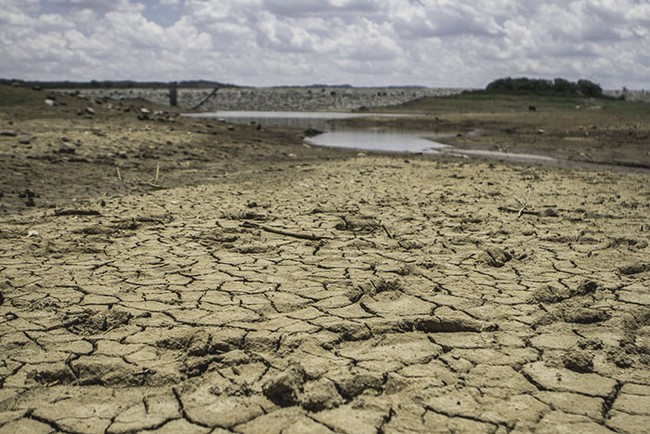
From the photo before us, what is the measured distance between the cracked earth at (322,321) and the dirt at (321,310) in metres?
0.01

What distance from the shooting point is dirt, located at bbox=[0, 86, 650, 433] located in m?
2.47

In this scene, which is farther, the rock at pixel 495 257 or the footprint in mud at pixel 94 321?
the rock at pixel 495 257

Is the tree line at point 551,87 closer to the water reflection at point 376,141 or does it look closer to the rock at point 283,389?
the water reflection at point 376,141

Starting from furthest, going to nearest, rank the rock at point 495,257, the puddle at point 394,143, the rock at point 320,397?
the puddle at point 394,143 < the rock at point 495,257 < the rock at point 320,397

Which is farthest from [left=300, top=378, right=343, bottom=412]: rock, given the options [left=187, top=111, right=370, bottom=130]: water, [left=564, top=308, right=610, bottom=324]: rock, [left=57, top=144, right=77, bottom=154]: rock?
[left=187, top=111, right=370, bottom=130]: water

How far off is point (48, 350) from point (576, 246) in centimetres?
418

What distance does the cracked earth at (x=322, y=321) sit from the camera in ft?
8.05

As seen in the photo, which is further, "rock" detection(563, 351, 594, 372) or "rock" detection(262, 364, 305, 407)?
"rock" detection(563, 351, 594, 372)

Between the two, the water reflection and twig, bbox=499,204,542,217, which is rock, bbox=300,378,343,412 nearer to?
twig, bbox=499,204,542,217

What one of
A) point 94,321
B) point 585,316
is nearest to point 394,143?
point 585,316

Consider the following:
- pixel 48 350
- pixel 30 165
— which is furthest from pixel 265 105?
pixel 48 350

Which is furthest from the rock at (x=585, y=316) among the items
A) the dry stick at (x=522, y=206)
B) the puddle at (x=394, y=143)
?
the puddle at (x=394, y=143)

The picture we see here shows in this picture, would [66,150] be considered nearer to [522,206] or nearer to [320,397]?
[522,206]

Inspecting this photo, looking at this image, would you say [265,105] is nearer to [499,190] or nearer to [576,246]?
[499,190]
